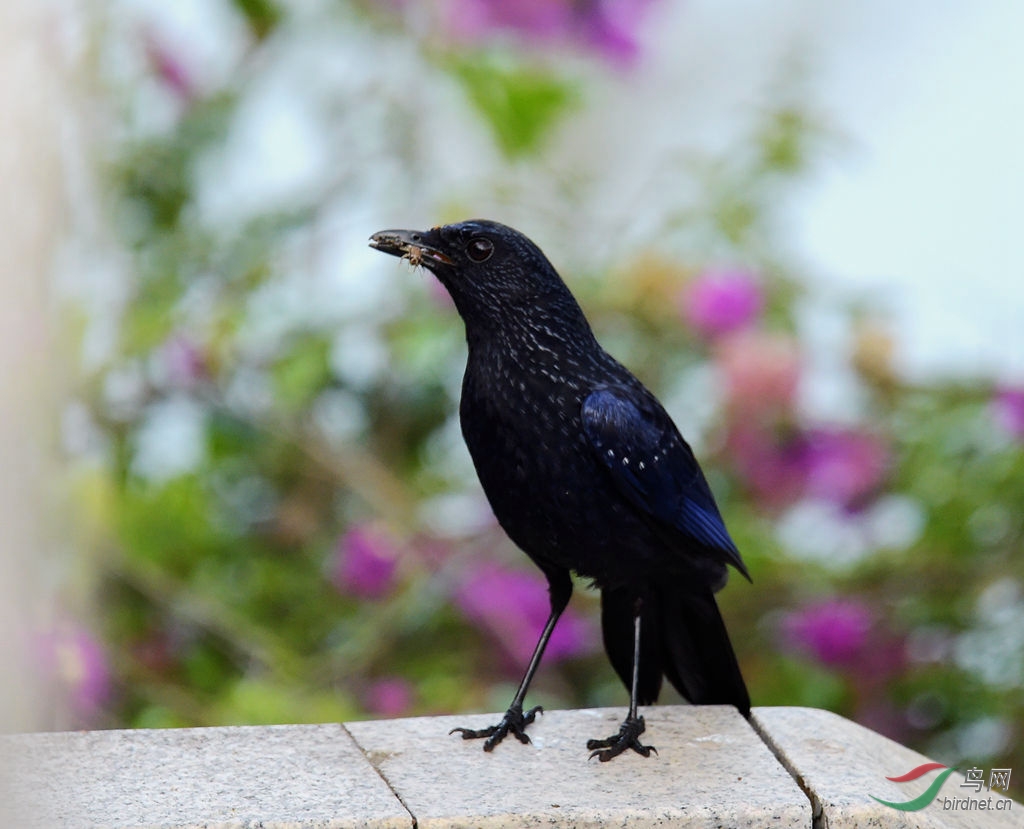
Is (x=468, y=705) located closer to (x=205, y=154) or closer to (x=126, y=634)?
(x=126, y=634)

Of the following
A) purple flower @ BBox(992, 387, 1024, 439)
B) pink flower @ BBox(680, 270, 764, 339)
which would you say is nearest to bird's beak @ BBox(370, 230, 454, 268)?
pink flower @ BBox(680, 270, 764, 339)

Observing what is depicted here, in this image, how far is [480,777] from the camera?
96.0 inches

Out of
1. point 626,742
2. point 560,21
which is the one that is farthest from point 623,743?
point 560,21

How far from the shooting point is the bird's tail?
9.25 ft

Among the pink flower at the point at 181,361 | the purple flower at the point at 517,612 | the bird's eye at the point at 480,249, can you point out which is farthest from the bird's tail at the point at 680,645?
the pink flower at the point at 181,361

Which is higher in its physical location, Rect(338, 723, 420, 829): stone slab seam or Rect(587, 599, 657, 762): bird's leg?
Rect(587, 599, 657, 762): bird's leg

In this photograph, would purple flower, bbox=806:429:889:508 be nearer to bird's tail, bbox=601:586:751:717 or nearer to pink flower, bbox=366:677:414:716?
pink flower, bbox=366:677:414:716

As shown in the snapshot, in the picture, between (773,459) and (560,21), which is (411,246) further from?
(560,21)

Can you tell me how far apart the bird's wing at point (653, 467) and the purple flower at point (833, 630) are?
1406 mm

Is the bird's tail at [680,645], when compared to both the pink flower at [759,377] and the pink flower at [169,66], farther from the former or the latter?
the pink flower at [169,66]

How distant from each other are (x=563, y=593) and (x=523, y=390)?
44 cm

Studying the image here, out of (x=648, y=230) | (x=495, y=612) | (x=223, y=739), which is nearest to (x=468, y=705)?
(x=495, y=612)

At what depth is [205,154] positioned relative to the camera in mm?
4969

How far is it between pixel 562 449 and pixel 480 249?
0.40 m
